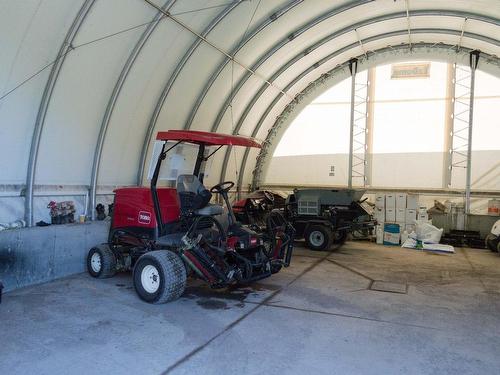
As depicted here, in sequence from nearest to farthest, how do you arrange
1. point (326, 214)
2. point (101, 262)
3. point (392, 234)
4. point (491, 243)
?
1. point (101, 262)
2. point (326, 214)
3. point (491, 243)
4. point (392, 234)

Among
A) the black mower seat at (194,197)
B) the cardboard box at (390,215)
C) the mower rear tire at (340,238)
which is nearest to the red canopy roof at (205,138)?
the black mower seat at (194,197)

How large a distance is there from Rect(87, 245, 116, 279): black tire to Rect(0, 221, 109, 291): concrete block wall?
354 millimetres

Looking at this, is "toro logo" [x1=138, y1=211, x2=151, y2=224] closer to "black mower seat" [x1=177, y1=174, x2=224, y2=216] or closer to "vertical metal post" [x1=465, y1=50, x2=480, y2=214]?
"black mower seat" [x1=177, y1=174, x2=224, y2=216]

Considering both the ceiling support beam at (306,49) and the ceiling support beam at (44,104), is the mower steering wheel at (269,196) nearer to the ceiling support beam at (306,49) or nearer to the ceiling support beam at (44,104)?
the ceiling support beam at (306,49)

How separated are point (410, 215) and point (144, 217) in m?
7.87

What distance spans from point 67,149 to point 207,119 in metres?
3.97

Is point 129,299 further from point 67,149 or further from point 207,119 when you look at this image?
point 207,119

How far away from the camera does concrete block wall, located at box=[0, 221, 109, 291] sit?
5.68m

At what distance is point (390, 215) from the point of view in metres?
11.5

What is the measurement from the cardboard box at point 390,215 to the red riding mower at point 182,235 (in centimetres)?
600

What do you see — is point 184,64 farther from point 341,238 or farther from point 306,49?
point 341,238

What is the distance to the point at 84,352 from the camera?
375 centimetres

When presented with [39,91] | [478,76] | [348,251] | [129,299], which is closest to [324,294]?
[129,299]

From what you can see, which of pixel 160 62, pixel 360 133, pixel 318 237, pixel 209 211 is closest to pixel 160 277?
pixel 209 211
